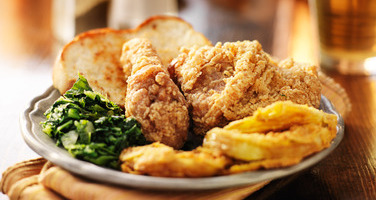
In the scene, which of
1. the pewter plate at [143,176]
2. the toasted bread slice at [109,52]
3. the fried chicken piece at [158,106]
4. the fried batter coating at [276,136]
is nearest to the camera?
the pewter plate at [143,176]

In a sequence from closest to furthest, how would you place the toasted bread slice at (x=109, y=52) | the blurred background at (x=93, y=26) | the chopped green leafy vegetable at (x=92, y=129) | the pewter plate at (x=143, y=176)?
the pewter plate at (x=143, y=176) → the chopped green leafy vegetable at (x=92, y=129) → the toasted bread slice at (x=109, y=52) → the blurred background at (x=93, y=26)

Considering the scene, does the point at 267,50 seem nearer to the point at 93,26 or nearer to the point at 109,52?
the point at 93,26

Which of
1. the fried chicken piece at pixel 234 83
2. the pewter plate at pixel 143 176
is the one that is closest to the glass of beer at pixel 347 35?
the fried chicken piece at pixel 234 83

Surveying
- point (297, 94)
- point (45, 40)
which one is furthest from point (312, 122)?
point (45, 40)

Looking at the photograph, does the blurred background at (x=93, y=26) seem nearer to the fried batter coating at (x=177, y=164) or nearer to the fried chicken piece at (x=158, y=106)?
the fried chicken piece at (x=158, y=106)

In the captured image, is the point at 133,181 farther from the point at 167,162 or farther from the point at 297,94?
the point at 297,94

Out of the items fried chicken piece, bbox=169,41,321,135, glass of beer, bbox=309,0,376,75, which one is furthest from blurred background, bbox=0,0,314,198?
fried chicken piece, bbox=169,41,321,135
